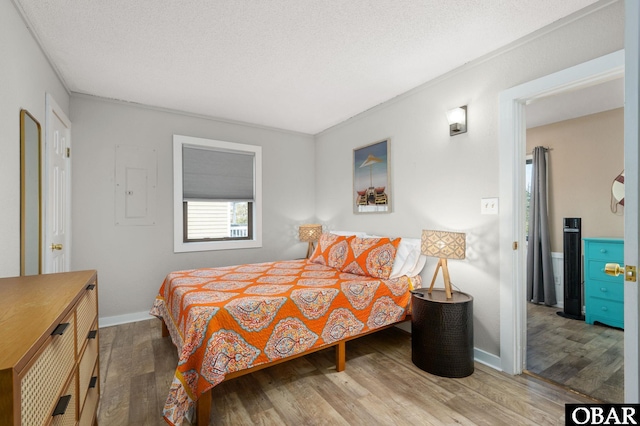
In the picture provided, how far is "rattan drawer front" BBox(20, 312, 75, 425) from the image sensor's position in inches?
27.9

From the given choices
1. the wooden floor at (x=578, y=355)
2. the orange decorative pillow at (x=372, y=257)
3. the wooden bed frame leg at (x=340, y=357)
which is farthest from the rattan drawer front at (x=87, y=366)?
the wooden floor at (x=578, y=355)

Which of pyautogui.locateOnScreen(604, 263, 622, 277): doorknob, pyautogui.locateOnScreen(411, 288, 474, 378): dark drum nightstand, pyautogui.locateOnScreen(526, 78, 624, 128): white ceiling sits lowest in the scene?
pyautogui.locateOnScreen(411, 288, 474, 378): dark drum nightstand

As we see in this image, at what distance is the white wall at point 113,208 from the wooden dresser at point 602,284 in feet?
13.3

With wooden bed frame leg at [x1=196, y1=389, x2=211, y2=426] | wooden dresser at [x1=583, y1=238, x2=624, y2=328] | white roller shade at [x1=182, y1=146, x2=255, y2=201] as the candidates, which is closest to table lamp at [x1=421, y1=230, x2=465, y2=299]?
wooden bed frame leg at [x1=196, y1=389, x2=211, y2=426]

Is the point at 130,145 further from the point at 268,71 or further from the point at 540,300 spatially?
the point at 540,300

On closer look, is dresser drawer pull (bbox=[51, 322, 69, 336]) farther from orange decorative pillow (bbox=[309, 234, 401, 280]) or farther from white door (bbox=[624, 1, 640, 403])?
orange decorative pillow (bbox=[309, 234, 401, 280])

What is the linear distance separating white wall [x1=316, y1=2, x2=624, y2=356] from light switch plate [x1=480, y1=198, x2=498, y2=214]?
4 centimetres

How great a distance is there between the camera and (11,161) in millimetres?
1801

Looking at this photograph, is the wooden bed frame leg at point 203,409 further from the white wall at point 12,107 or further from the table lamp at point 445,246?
the table lamp at point 445,246

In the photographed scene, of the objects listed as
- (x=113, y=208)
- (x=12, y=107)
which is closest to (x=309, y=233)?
(x=113, y=208)

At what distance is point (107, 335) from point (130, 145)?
6.81ft

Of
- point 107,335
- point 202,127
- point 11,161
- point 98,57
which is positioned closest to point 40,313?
point 11,161

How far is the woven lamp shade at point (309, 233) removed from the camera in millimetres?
4234

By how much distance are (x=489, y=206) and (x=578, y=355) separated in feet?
5.05
